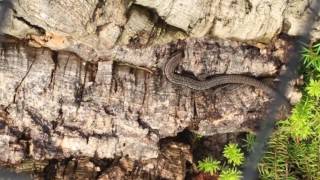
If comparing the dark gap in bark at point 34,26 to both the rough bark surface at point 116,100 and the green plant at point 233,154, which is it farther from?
the green plant at point 233,154

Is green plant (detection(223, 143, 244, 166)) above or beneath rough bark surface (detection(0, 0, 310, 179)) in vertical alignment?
beneath

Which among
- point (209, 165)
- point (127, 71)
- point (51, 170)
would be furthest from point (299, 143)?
point (51, 170)

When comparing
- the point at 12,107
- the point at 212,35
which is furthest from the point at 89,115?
the point at 212,35

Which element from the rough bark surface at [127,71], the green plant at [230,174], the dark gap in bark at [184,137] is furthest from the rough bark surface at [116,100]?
the green plant at [230,174]

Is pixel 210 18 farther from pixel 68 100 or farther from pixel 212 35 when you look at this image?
pixel 68 100

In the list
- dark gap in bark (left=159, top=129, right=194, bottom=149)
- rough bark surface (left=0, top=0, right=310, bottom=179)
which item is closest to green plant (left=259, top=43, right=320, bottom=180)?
rough bark surface (left=0, top=0, right=310, bottom=179)

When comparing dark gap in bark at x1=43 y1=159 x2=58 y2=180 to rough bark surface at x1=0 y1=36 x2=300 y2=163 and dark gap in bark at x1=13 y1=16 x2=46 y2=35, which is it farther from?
dark gap in bark at x1=13 y1=16 x2=46 y2=35
